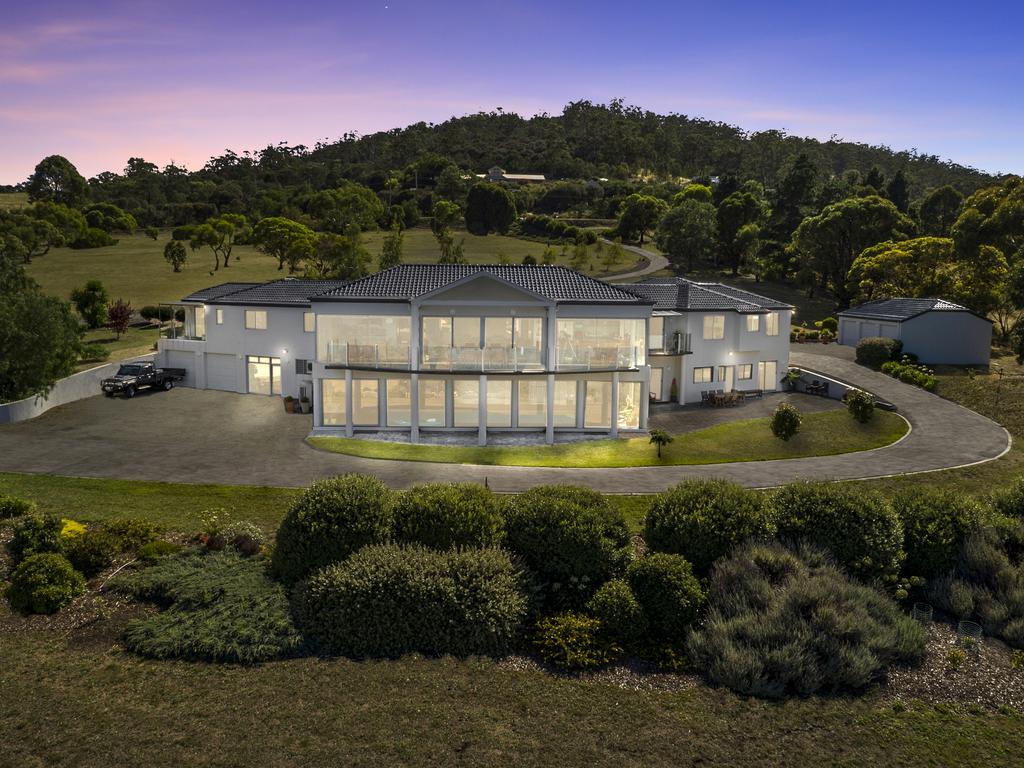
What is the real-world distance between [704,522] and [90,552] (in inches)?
534

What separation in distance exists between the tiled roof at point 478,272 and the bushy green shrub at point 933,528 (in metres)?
17.5

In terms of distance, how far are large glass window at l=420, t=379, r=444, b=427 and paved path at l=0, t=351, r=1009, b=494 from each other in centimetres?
523

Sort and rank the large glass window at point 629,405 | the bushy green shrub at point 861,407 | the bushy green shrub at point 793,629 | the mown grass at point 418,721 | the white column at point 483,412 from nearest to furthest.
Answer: the mown grass at point 418,721
the bushy green shrub at point 793,629
the white column at point 483,412
the bushy green shrub at point 861,407
the large glass window at point 629,405

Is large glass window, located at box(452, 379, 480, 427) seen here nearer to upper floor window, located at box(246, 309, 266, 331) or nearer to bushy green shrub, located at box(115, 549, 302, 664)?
upper floor window, located at box(246, 309, 266, 331)

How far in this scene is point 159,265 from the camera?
279 ft

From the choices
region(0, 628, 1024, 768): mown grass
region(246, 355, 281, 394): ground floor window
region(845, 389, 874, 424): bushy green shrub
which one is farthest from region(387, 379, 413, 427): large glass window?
region(0, 628, 1024, 768): mown grass

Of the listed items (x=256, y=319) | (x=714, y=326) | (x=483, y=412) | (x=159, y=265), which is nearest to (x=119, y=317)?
(x=256, y=319)

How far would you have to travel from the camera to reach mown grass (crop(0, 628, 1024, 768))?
10945 mm

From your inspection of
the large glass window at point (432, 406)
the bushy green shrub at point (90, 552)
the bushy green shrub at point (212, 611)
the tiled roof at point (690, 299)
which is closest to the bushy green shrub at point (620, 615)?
the bushy green shrub at point (212, 611)

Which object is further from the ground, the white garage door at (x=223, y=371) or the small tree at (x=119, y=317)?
the small tree at (x=119, y=317)

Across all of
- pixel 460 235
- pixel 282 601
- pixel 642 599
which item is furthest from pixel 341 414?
pixel 460 235

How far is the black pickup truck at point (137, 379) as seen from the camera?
38750mm

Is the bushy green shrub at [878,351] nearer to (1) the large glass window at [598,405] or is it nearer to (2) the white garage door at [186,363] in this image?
(1) the large glass window at [598,405]

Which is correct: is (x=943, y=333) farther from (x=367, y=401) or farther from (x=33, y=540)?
(x=33, y=540)
